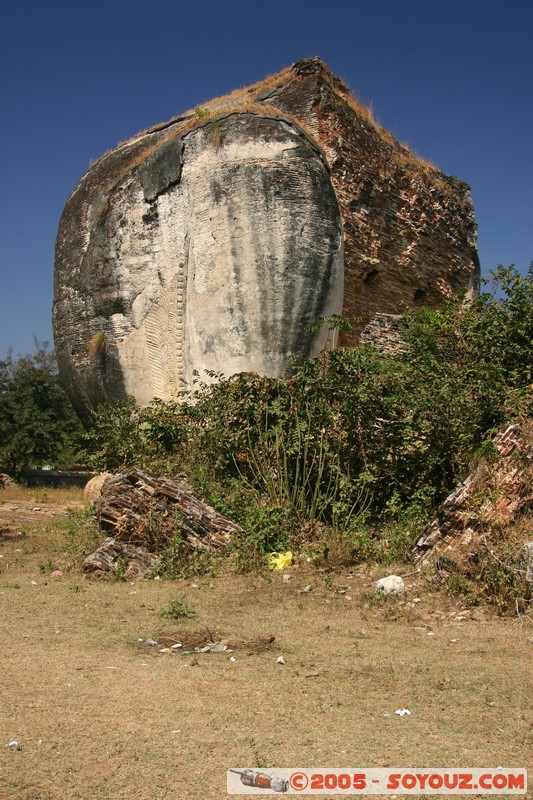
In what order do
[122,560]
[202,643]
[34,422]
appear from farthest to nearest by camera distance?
[34,422] → [122,560] → [202,643]

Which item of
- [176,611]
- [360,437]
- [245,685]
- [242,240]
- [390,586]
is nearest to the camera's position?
[245,685]

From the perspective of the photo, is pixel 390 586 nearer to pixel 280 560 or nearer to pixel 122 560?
pixel 280 560

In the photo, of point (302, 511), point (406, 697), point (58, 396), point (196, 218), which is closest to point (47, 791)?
point (406, 697)

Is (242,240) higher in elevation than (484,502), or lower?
higher

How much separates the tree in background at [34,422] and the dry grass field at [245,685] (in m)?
11.9

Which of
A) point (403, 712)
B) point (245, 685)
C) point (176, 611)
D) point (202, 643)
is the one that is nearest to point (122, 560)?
point (176, 611)

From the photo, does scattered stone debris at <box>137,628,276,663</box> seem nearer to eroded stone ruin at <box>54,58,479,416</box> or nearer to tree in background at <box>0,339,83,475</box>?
eroded stone ruin at <box>54,58,479,416</box>

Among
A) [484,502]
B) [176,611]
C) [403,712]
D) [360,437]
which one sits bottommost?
[403,712]

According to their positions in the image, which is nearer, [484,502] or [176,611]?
[176,611]

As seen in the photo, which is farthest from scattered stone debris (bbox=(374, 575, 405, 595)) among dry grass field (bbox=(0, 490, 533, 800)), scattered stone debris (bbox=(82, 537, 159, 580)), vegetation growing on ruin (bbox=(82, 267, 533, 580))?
scattered stone debris (bbox=(82, 537, 159, 580))

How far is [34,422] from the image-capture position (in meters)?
17.2

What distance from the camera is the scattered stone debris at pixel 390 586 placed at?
5.07 metres

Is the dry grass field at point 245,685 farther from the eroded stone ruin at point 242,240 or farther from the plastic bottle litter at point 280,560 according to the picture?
the eroded stone ruin at point 242,240

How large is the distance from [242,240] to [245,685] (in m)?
5.90
